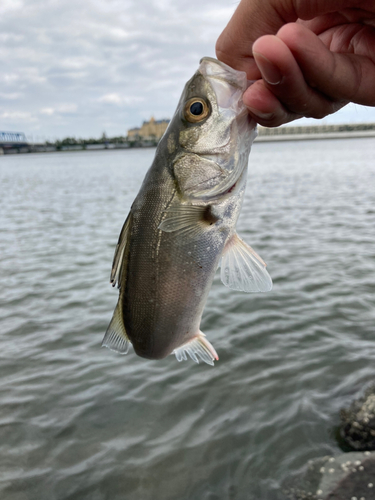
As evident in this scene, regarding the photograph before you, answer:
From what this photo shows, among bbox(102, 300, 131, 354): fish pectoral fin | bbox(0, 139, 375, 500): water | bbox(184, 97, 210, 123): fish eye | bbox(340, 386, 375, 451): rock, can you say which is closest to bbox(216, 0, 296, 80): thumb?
bbox(184, 97, 210, 123): fish eye

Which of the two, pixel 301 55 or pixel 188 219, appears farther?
pixel 188 219

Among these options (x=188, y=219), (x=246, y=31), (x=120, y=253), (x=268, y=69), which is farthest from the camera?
(x=120, y=253)

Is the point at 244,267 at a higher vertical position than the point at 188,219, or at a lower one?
lower

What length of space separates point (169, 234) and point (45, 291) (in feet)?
30.2

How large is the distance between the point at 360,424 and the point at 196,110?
4337mm

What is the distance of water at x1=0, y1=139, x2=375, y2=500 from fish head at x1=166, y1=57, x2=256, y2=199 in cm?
376

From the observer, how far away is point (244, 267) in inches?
104

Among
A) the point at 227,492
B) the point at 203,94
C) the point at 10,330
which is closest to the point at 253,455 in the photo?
the point at 227,492

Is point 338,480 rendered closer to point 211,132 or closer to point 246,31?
point 211,132

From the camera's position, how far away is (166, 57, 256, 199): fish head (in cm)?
229

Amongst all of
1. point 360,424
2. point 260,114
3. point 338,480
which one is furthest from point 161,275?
point 360,424

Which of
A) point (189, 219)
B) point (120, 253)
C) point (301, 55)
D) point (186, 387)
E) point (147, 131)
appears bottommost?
point (186, 387)

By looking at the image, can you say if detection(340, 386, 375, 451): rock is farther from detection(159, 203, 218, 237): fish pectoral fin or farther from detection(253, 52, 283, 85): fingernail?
detection(253, 52, 283, 85): fingernail

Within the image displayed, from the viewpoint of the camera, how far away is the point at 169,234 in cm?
243
